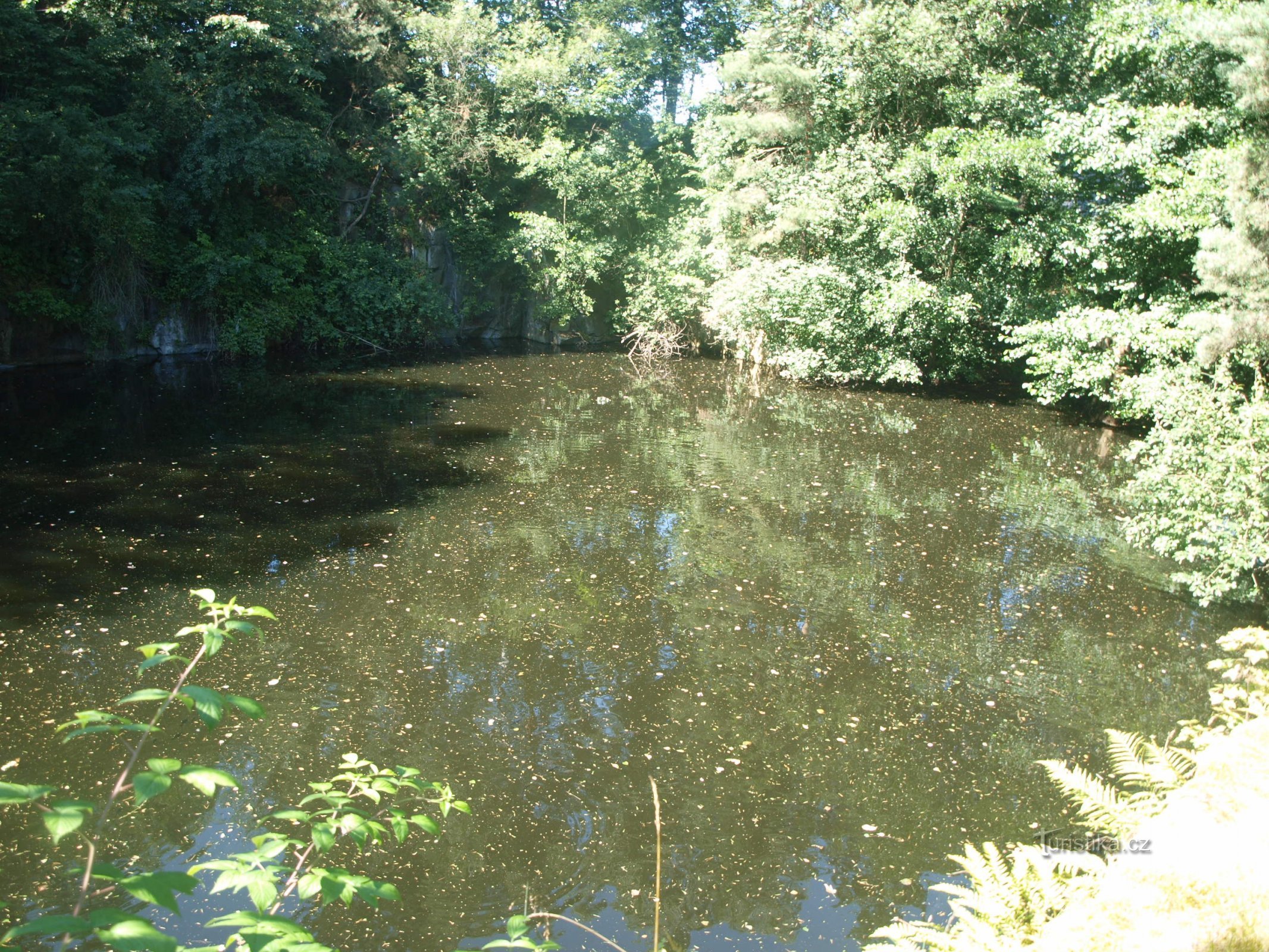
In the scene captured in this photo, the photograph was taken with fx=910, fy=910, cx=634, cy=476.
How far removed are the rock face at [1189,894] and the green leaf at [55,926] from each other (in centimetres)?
162

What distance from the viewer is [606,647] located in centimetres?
648

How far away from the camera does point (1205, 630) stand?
7.07 meters

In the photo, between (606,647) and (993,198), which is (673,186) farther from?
(606,647)

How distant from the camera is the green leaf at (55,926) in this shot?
116 cm

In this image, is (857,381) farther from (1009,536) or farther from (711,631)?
(711,631)

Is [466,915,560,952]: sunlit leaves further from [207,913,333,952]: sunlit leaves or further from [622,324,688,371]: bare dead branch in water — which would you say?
[622,324,688,371]: bare dead branch in water

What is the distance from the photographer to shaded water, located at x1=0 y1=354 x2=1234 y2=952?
4273mm

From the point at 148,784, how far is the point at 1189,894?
1791mm

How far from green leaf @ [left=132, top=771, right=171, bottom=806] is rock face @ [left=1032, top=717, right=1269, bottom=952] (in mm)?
1600

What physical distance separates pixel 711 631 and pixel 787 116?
14.2 metres

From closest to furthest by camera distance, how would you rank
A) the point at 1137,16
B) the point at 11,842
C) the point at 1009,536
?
the point at 11,842 < the point at 1009,536 < the point at 1137,16

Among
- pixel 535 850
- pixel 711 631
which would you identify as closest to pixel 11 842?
pixel 535 850

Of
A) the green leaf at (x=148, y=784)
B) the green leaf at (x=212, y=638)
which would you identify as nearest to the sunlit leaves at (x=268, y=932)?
the green leaf at (x=148, y=784)

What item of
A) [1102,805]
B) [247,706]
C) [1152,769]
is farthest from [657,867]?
[1152,769]
